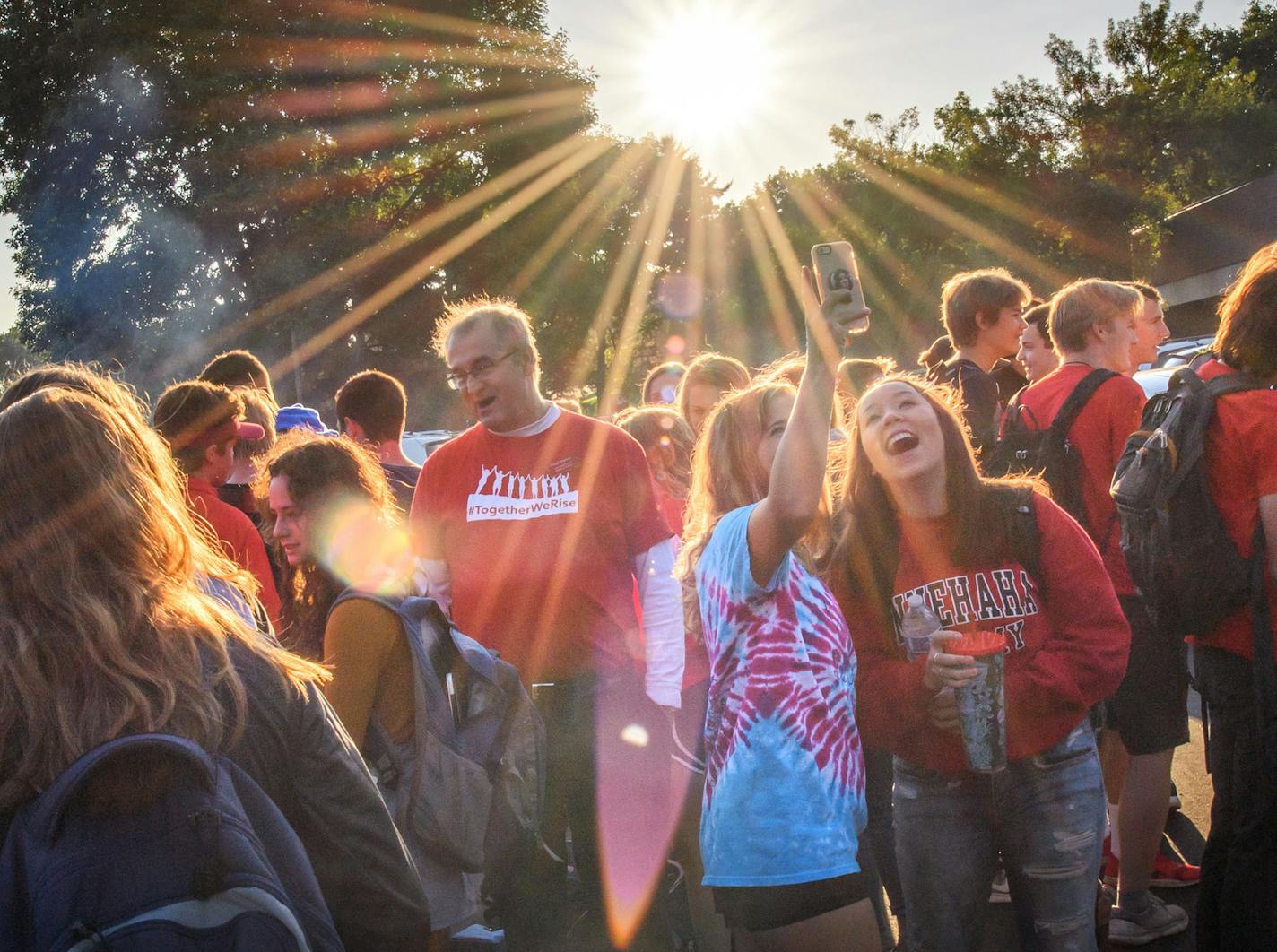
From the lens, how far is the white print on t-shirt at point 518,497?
400 cm

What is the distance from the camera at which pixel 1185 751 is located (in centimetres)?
579

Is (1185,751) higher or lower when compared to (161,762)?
lower

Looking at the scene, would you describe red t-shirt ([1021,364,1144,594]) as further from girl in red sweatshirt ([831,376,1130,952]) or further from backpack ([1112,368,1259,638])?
girl in red sweatshirt ([831,376,1130,952])

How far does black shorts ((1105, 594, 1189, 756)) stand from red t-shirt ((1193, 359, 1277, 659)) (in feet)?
2.74

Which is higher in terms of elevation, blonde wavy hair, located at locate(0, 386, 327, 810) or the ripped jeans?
blonde wavy hair, located at locate(0, 386, 327, 810)

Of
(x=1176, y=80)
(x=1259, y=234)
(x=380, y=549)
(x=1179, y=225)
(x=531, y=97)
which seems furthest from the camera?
(x=1176, y=80)

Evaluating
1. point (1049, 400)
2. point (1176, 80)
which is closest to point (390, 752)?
point (1049, 400)

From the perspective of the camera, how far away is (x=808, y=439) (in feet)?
7.52

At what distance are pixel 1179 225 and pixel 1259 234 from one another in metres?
4.60

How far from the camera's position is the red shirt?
3760mm

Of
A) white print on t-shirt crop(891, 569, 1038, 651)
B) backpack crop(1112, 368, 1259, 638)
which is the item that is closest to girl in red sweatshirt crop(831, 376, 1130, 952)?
white print on t-shirt crop(891, 569, 1038, 651)

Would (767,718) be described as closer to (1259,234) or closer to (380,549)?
(380,549)

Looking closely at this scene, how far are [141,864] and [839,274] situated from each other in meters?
1.65

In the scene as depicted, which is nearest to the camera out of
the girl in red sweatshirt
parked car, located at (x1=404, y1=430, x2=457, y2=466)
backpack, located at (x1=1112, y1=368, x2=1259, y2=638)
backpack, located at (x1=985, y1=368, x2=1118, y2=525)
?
the girl in red sweatshirt
